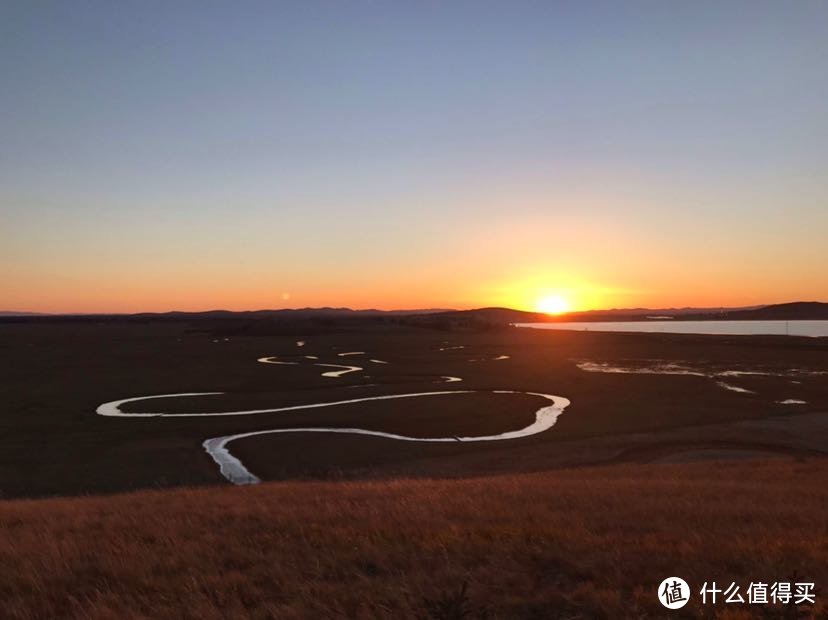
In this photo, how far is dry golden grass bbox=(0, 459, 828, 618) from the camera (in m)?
7.75

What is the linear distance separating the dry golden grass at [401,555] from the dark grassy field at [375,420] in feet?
50.2

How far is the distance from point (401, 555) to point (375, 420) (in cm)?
3454

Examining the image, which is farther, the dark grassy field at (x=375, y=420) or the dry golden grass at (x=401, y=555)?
the dark grassy field at (x=375, y=420)

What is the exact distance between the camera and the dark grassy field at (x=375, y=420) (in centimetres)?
3191

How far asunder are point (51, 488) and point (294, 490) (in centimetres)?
1505

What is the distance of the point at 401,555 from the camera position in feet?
31.8

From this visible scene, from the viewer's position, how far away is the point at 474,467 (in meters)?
31.0

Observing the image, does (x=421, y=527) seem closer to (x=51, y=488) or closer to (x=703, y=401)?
(x=51, y=488)

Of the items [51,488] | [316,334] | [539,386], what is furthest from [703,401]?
[316,334]

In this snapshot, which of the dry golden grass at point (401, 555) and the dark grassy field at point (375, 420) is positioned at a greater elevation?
the dry golden grass at point (401, 555)

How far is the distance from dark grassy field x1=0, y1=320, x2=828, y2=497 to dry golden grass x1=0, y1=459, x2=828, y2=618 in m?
15.3

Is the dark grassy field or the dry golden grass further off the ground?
the dry golden grass

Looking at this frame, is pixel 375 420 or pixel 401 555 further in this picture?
pixel 375 420

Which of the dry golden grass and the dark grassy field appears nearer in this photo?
the dry golden grass
